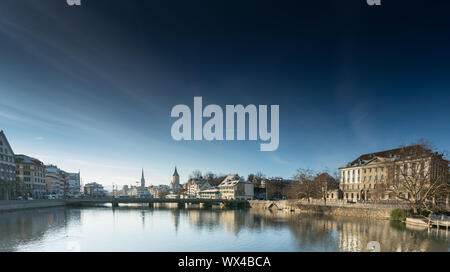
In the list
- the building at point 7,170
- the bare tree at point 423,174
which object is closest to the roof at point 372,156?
the bare tree at point 423,174

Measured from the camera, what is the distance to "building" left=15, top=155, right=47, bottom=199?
87.4m

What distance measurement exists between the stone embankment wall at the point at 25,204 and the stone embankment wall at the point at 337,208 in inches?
2778

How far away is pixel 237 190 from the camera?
11231cm

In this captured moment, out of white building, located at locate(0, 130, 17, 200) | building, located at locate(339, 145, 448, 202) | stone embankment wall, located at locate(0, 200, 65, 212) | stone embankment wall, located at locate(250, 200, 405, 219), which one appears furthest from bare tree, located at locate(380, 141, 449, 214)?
white building, located at locate(0, 130, 17, 200)

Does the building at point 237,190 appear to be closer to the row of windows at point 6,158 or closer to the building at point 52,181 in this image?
the row of windows at point 6,158

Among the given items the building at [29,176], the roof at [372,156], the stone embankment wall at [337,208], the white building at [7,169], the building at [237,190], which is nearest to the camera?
the stone embankment wall at [337,208]

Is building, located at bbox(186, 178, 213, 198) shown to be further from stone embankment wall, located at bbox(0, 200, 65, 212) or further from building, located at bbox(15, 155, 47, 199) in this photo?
building, located at bbox(15, 155, 47, 199)

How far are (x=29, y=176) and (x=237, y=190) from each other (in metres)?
86.0

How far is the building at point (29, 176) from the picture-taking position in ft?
287

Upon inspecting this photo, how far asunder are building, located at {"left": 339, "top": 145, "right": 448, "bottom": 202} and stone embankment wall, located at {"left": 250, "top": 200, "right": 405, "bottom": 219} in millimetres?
3160

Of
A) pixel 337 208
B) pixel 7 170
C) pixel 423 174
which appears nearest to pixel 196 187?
pixel 7 170

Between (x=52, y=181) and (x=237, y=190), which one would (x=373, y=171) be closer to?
(x=237, y=190)
